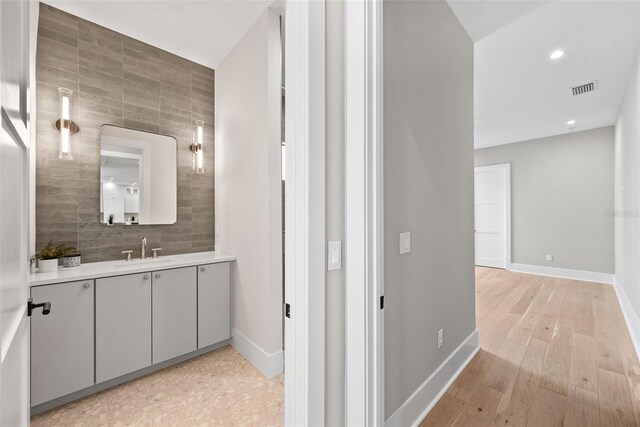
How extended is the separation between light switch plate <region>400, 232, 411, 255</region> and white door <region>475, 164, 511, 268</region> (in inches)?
214

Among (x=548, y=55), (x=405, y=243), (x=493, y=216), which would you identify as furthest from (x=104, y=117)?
(x=493, y=216)

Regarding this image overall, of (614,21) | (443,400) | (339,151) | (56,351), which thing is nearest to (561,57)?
(614,21)

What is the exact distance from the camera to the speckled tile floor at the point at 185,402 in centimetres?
168

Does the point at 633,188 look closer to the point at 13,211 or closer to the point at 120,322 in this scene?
the point at 13,211

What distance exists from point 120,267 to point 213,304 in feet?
2.52

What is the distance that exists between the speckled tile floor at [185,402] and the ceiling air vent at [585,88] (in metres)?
4.45

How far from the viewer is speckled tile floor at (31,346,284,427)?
1684mm

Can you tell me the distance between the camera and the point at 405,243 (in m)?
1.49

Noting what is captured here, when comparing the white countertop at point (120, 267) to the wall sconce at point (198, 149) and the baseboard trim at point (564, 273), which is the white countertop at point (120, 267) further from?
the baseboard trim at point (564, 273)

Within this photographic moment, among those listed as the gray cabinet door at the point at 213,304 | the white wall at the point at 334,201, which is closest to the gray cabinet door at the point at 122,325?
the gray cabinet door at the point at 213,304

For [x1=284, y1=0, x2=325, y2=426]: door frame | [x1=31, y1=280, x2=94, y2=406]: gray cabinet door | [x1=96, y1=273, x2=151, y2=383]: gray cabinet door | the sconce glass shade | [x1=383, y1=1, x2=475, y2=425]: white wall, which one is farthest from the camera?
the sconce glass shade

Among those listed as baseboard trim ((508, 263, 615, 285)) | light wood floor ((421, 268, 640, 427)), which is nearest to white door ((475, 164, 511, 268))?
baseboard trim ((508, 263, 615, 285))

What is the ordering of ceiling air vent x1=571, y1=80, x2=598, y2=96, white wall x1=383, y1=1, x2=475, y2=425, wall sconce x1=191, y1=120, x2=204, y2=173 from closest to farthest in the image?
white wall x1=383, y1=1, x2=475, y2=425
wall sconce x1=191, y1=120, x2=204, y2=173
ceiling air vent x1=571, y1=80, x2=598, y2=96

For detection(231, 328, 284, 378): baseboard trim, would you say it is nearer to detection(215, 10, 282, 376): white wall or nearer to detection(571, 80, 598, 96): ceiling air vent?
detection(215, 10, 282, 376): white wall
